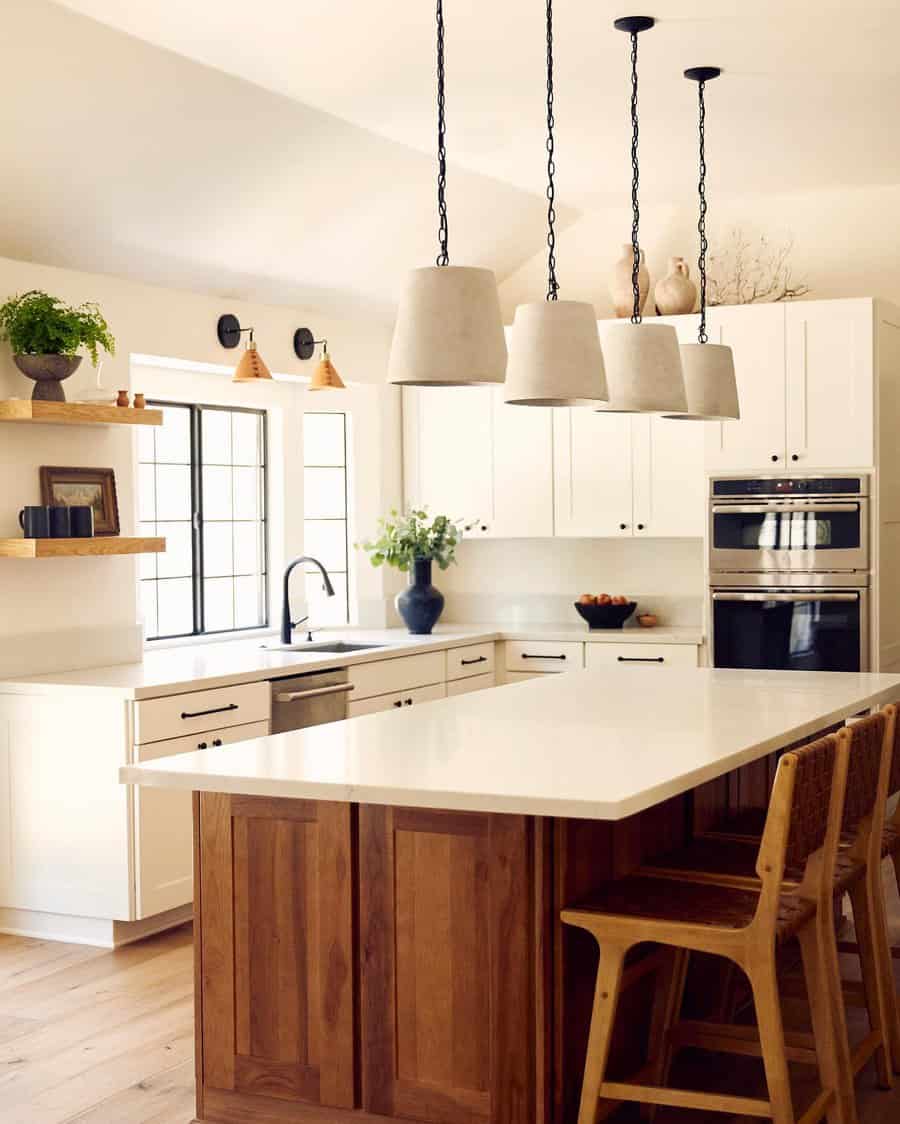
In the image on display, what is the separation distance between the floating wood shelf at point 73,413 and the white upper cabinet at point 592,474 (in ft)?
7.43

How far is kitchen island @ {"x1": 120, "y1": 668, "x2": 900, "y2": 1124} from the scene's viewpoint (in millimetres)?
3068

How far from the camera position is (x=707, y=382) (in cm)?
447

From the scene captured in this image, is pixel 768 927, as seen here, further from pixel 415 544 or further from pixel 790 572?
pixel 415 544

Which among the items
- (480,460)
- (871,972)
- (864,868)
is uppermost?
(480,460)

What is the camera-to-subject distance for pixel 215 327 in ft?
20.5

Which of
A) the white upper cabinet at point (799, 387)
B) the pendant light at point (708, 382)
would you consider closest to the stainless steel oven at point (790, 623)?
the white upper cabinet at point (799, 387)

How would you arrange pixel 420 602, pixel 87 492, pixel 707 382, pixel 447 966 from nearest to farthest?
pixel 447 966 → pixel 707 382 → pixel 87 492 → pixel 420 602

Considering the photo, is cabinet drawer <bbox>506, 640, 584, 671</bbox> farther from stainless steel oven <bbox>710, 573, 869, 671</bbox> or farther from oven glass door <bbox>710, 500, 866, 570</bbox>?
oven glass door <bbox>710, 500, 866, 570</bbox>

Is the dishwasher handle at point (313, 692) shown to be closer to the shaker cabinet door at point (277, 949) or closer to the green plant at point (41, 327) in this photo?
the green plant at point (41, 327)

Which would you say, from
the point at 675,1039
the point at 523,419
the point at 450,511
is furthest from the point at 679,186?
the point at 675,1039

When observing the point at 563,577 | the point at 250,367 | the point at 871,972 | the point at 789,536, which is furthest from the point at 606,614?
the point at 871,972

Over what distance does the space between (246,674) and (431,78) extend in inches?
85.6

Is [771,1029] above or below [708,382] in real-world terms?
below

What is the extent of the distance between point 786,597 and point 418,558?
170 centimetres
